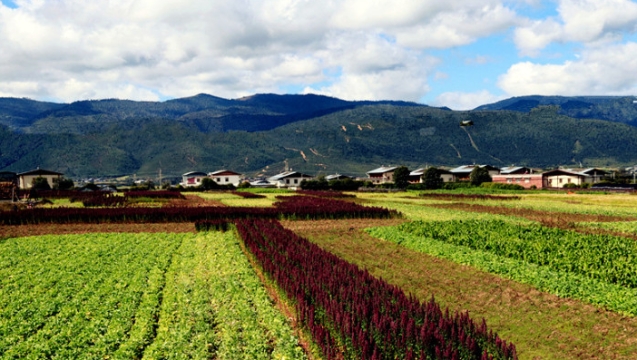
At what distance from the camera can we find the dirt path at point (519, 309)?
37.7 feet

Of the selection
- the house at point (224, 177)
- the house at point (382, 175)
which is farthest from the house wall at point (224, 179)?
the house at point (382, 175)

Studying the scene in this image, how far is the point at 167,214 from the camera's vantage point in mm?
40312

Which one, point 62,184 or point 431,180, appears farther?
point 62,184

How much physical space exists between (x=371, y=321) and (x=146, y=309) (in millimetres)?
6546

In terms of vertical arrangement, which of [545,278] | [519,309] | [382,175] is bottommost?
[519,309]

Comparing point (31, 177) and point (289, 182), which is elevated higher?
point (31, 177)

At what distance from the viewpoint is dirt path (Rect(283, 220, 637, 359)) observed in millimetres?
11492

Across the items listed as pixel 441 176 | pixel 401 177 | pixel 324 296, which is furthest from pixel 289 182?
pixel 324 296

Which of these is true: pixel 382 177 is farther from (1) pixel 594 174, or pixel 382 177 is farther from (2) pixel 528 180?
(1) pixel 594 174

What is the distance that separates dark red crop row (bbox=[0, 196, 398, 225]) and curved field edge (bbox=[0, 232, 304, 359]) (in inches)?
665

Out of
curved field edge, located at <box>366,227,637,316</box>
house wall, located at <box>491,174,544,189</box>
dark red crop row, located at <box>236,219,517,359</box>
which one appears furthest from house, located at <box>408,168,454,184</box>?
dark red crop row, located at <box>236,219,517,359</box>

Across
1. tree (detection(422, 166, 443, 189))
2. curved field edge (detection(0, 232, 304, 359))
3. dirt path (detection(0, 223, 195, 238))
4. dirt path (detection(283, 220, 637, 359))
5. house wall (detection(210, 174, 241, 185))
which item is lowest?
dirt path (detection(283, 220, 637, 359))

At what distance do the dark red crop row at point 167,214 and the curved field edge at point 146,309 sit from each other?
16.9 m

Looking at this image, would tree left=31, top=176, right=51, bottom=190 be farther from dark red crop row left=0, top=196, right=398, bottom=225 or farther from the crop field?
the crop field
